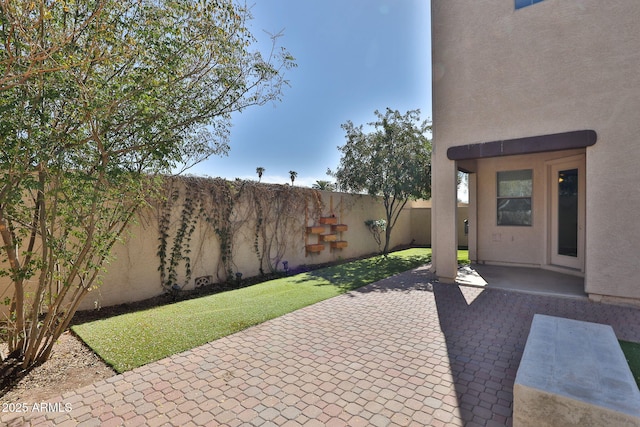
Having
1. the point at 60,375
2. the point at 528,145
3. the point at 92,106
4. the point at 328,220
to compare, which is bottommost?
the point at 60,375

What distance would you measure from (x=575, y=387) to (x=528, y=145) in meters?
5.81

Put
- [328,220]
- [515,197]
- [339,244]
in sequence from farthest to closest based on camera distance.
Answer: [339,244] → [328,220] → [515,197]

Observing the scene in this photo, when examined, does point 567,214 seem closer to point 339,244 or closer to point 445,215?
point 445,215

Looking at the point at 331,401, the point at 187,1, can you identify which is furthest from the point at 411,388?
the point at 187,1

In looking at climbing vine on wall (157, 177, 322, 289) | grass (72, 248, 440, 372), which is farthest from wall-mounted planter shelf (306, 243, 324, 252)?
grass (72, 248, 440, 372)

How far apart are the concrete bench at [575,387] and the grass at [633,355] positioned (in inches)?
28.0

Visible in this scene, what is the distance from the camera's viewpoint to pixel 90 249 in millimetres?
4273

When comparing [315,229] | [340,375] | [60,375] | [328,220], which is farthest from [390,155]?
[60,375]

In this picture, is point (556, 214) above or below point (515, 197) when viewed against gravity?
below

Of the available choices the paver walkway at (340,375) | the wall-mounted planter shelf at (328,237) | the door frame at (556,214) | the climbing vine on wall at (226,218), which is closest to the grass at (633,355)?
the paver walkway at (340,375)

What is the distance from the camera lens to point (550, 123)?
21.8ft

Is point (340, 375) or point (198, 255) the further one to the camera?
point (198, 255)

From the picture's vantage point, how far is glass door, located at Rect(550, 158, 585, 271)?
8172 mm

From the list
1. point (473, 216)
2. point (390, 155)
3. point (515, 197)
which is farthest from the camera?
point (390, 155)
